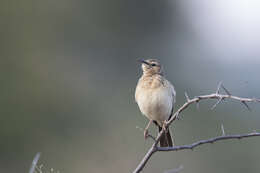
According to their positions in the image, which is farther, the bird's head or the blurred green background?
the blurred green background

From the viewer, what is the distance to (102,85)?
18.9 meters

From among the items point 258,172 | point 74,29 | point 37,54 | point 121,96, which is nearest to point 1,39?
point 37,54

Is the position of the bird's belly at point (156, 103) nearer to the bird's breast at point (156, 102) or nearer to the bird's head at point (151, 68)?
the bird's breast at point (156, 102)

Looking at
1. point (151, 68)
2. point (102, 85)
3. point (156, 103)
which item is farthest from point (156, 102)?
point (102, 85)

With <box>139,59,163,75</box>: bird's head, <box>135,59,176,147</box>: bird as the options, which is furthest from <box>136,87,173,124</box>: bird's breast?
<box>139,59,163,75</box>: bird's head

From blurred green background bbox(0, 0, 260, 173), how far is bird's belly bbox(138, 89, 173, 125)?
4.67 m

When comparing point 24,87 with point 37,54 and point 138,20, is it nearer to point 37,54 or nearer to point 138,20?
point 37,54

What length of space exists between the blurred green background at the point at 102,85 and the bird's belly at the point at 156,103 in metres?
4.67

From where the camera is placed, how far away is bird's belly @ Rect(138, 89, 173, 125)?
6.07 meters

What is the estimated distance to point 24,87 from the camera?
17.2 m

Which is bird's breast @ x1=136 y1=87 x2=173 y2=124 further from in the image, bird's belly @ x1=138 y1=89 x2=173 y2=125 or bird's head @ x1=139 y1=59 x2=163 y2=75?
bird's head @ x1=139 y1=59 x2=163 y2=75

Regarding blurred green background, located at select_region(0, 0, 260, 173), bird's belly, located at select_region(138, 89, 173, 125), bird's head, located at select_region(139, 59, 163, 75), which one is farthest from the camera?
blurred green background, located at select_region(0, 0, 260, 173)

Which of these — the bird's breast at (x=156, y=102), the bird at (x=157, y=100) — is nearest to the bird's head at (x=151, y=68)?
the bird at (x=157, y=100)

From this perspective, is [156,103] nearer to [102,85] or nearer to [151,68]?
[151,68]
